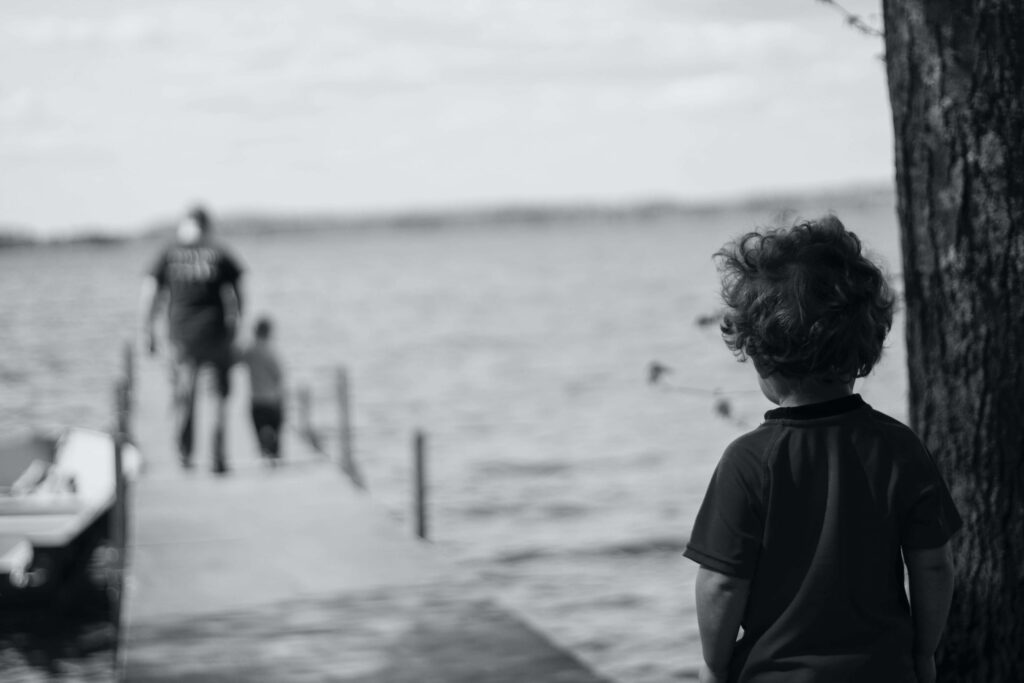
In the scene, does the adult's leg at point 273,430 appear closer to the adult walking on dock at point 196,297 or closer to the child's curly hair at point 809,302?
the adult walking on dock at point 196,297

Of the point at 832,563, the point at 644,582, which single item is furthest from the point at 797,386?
the point at 644,582

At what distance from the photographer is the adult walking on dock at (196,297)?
9625mm

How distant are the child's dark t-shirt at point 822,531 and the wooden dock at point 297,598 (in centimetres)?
342

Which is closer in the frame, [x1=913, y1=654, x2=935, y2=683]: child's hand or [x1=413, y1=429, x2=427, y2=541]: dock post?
[x1=913, y1=654, x2=935, y2=683]: child's hand

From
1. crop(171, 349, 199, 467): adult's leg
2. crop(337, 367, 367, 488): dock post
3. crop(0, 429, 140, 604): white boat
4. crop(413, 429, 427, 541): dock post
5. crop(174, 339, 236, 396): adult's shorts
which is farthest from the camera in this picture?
crop(337, 367, 367, 488): dock post

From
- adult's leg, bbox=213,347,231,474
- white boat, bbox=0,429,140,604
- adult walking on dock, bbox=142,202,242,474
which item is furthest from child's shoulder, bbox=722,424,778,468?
white boat, bbox=0,429,140,604

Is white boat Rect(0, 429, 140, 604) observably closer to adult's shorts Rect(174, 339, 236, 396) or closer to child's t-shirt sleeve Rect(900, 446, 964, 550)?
adult's shorts Rect(174, 339, 236, 396)

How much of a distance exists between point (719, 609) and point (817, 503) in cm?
26

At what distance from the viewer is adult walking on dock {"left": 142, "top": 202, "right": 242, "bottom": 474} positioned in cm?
962

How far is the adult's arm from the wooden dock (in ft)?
3.98

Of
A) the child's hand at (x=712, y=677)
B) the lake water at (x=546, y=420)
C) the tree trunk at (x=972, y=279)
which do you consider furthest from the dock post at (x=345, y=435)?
the child's hand at (x=712, y=677)

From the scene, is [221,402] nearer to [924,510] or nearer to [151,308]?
[151,308]

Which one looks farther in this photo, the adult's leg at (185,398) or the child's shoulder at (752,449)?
the adult's leg at (185,398)

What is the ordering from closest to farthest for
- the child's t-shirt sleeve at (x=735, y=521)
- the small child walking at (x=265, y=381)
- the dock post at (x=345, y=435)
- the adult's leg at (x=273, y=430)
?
the child's t-shirt sleeve at (x=735, y=521), the small child walking at (x=265, y=381), the adult's leg at (x=273, y=430), the dock post at (x=345, y=435)
